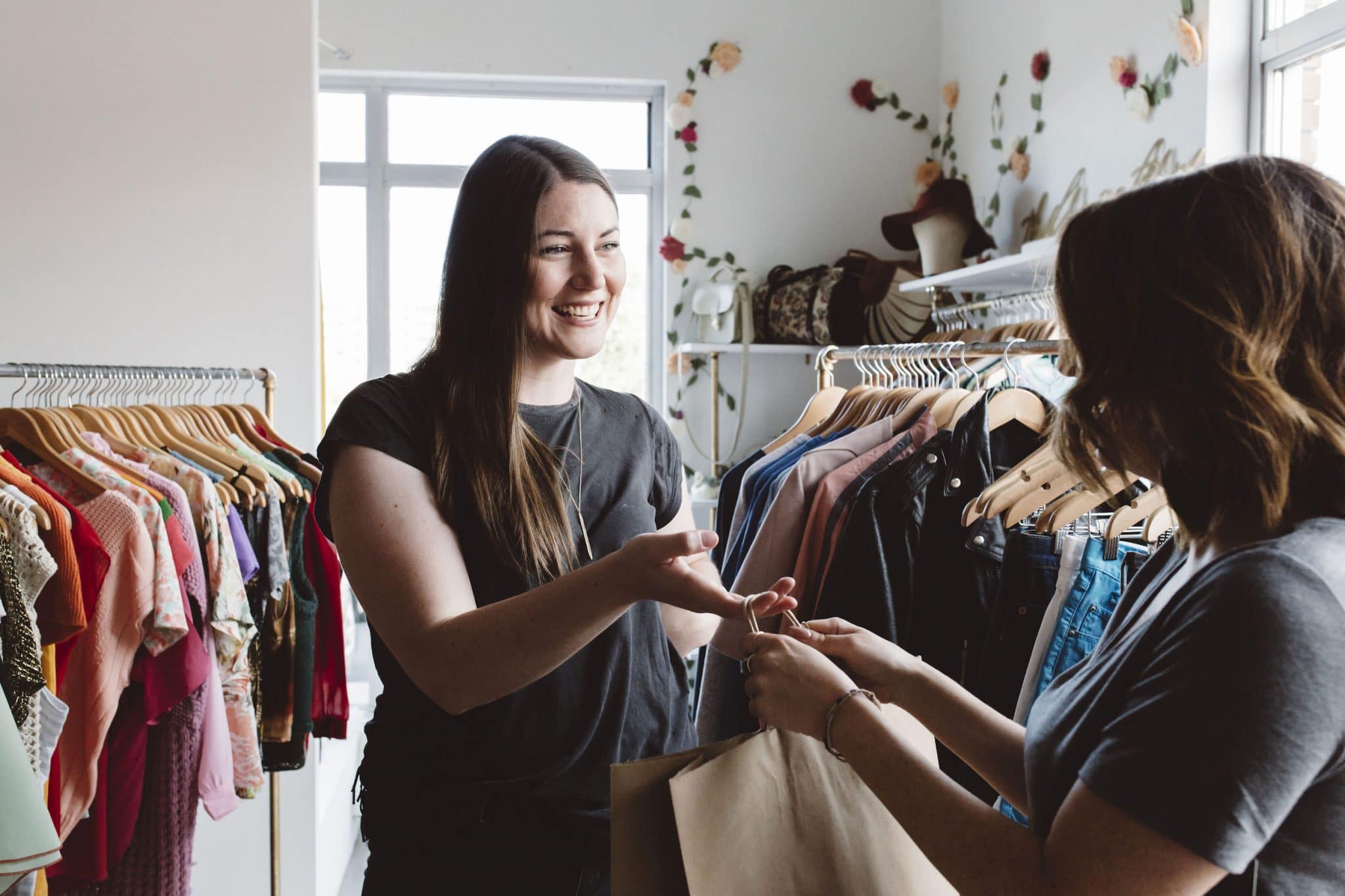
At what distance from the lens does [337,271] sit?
4117 mm

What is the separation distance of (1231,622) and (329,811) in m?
2.84

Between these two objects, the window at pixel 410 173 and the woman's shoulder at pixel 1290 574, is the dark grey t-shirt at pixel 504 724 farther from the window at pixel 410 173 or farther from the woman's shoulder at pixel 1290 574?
the window at pixel 410 173

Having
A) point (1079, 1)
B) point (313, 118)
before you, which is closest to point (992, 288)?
point (1079, 1)

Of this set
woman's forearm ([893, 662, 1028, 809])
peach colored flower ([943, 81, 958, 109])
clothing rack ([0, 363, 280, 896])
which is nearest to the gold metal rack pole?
clothing rack ([0, 363, 280, 896])

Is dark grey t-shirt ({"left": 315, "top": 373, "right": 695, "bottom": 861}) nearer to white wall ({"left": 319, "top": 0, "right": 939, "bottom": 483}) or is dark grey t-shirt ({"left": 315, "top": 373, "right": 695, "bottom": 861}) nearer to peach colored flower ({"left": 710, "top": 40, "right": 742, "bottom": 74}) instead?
white wall ({"left": 319, "top": 0, "right": 939, "bottom": 483})

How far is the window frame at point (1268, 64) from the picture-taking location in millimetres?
2365

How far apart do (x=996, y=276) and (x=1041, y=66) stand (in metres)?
0.70

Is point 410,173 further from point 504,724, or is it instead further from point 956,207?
point 504,724

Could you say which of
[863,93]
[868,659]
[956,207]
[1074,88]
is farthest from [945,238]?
[868,659]

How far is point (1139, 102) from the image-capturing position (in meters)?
2.71

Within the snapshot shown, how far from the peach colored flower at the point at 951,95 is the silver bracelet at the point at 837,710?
350cm

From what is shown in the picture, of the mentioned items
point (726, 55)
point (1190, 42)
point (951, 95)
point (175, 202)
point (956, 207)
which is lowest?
point (175, 202)

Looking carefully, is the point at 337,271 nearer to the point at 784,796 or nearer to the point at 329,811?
the point at 329,811

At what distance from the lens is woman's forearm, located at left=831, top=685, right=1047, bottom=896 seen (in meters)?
0.73
